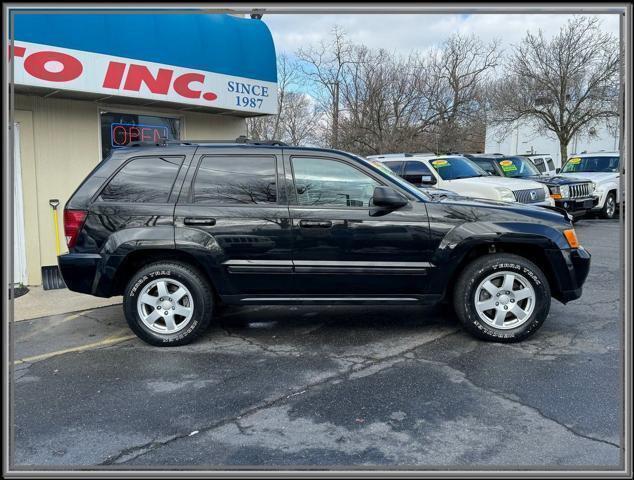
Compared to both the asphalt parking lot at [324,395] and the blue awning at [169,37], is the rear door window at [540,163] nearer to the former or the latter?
the blue awning at [169,37]

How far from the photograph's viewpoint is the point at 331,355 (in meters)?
4.89

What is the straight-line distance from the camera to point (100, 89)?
25.4 ft

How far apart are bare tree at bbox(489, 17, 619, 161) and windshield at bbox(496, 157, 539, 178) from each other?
8.94 meters

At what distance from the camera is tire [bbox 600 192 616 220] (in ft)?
50.4

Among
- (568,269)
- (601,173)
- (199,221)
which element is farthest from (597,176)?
(199,221)

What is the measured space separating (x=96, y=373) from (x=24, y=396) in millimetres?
570

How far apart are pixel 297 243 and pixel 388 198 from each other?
927 mm

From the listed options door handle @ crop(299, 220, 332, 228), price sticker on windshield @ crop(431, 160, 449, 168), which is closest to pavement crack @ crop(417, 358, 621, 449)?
door handle @ crop(299, 220, 332, 228)

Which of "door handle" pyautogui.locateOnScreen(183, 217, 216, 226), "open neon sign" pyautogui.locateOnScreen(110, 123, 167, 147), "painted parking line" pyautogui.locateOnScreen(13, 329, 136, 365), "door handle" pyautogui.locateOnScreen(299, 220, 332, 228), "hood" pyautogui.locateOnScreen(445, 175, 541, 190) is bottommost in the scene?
"painted parking line" pyautogui.locateOnScreen(13, 329, 136, 365)

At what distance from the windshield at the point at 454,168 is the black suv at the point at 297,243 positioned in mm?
6724

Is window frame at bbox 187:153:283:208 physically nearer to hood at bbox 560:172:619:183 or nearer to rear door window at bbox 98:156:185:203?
rear door window at bbox 98:156:185:203

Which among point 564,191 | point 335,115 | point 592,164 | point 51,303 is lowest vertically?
point 51,303

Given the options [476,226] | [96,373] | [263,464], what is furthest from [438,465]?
[96,373]

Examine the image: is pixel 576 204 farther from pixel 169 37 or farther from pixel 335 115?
pixel 335 115
